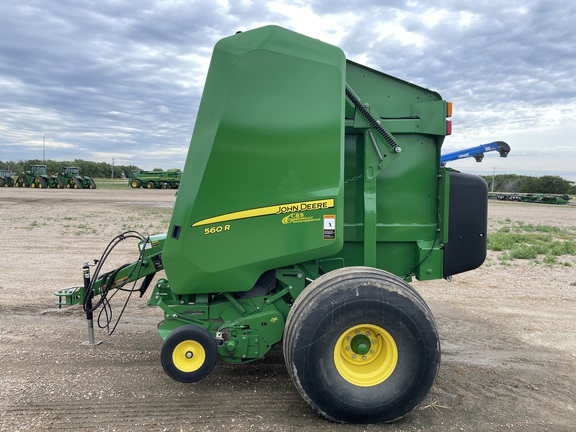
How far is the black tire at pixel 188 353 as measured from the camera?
3396 mm

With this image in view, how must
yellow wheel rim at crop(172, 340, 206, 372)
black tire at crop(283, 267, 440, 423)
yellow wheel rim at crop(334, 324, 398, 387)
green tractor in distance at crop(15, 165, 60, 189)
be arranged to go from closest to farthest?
black tire at crop(283, 267, 440, 423) < yellow wheel rim at crop(334, 324, 398, 387) < yellow wheel rim at crop(172, 340, 206, 372) < green tractor in distance at crop(15, 165, 60, 189)

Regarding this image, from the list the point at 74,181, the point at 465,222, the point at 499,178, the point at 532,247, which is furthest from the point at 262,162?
the point at 499,178

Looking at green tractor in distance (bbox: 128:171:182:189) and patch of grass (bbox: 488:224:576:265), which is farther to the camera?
green tractor in distance (bbox: 128:171:182:189)

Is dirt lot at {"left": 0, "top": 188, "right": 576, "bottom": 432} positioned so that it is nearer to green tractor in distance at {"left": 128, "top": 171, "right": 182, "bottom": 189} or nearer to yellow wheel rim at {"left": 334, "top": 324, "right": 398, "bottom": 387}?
yellow wheel rim at {"left": 334, "top": 324, "right": 398, "bottom": 387}

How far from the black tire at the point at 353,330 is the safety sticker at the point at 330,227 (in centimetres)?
36

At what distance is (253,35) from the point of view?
3328mm

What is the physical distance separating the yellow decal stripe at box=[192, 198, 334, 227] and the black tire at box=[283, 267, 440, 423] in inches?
23.1

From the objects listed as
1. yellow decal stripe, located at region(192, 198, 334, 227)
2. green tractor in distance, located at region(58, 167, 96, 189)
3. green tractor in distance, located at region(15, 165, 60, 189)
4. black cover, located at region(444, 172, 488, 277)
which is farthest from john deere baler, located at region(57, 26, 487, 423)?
green tractor in distance, located at region(15, 165, 60, 189)

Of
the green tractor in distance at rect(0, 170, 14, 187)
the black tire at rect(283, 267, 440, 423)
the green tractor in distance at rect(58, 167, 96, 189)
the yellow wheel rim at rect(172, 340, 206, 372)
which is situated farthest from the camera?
the green tractor in distance at rect(0, 170, 14, 187)

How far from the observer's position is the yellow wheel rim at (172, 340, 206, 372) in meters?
3.42

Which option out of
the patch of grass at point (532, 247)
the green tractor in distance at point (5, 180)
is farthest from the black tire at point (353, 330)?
the green tractor in distance at point (5, 180)

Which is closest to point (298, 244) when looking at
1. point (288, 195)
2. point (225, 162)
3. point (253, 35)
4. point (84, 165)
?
point (288, 195)

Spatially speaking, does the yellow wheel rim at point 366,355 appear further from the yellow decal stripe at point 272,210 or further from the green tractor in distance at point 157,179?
the green tractor in distance at point 157,179

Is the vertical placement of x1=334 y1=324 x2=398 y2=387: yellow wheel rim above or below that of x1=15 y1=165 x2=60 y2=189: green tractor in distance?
below
